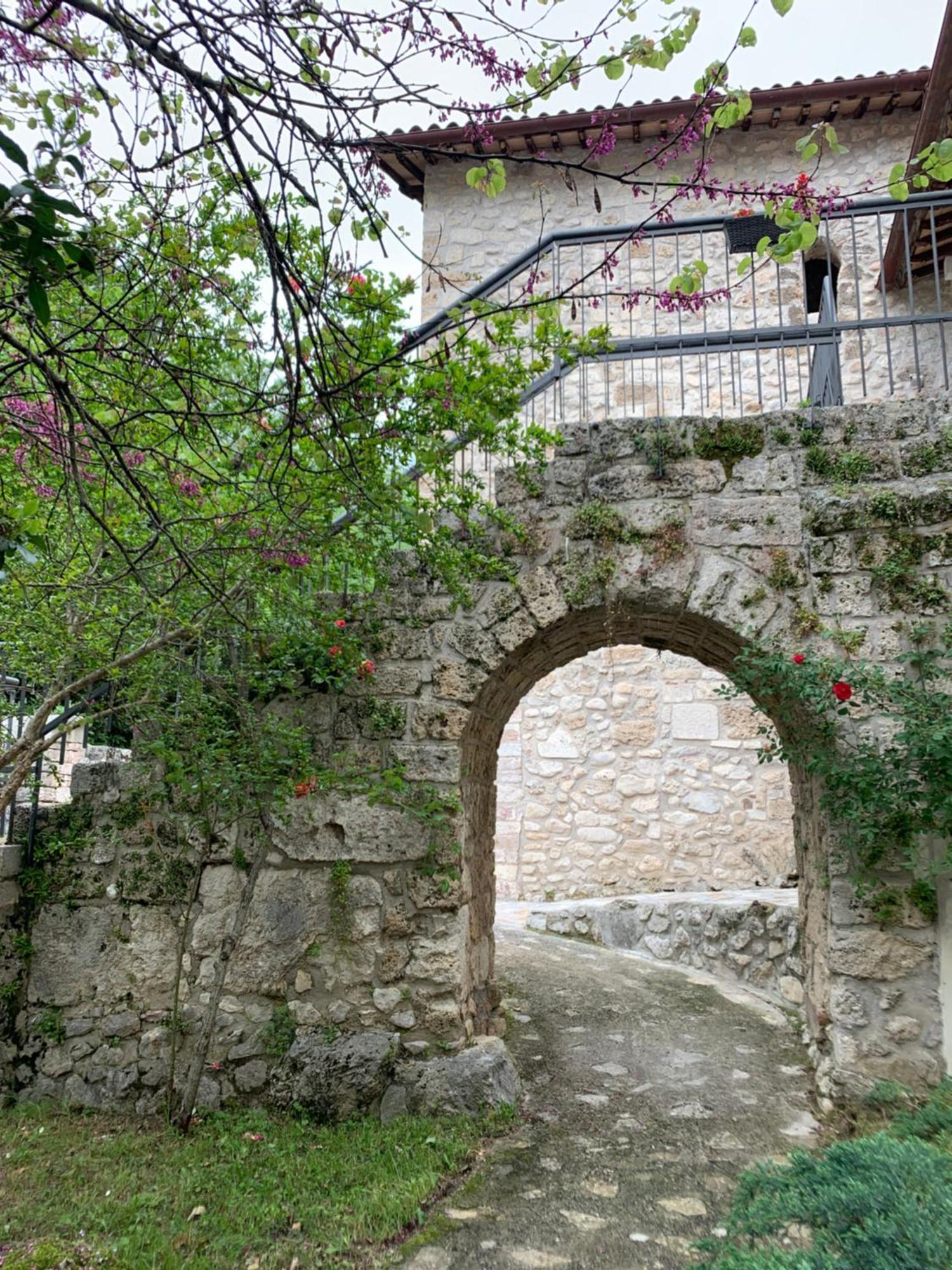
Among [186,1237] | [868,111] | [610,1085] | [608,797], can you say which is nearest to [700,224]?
[610,1085]

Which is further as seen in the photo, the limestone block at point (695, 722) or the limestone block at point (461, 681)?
the limestone block at point (695, 722)

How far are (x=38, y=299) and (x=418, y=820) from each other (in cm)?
312

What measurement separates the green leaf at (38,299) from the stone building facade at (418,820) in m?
2.92

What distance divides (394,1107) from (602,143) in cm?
374

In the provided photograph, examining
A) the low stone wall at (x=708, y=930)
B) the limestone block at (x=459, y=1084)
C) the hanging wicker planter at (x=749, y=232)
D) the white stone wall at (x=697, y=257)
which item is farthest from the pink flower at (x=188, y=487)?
the white stone wall at (x=697, y=257)

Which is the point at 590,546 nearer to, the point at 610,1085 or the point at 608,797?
the point at 610,1085

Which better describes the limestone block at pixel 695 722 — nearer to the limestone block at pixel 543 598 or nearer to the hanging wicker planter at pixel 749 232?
the hanging wicker planter at pixel 749 232

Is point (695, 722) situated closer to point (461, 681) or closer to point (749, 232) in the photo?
point (749, 232)

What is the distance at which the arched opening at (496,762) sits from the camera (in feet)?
13.7

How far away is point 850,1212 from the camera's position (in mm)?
1920

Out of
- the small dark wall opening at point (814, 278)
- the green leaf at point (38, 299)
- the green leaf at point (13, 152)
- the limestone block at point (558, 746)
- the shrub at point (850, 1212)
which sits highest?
the small dark wall opening at point (814, 278)

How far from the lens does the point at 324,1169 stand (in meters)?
3.26

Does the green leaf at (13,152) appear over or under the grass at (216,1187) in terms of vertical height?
over

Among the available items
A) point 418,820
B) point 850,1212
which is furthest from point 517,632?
point 850,1212
